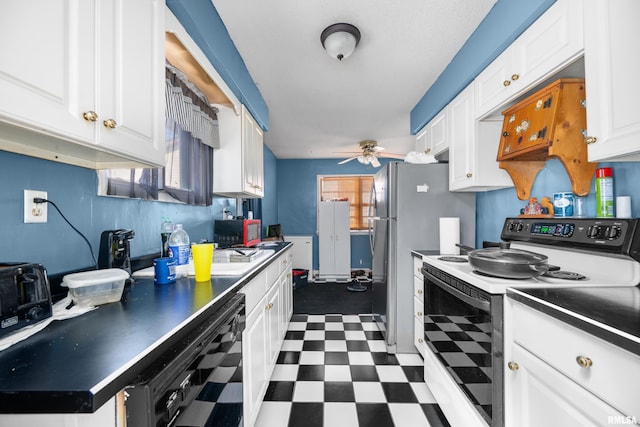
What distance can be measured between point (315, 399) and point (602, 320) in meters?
1.60

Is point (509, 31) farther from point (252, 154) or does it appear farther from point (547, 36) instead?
point (252, 154)

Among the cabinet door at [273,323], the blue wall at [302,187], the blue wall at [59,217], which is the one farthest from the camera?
the blue wall at [302,187]

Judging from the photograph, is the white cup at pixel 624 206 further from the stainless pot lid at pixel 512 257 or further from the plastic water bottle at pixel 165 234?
the plastic water bottle at pixel 165 234

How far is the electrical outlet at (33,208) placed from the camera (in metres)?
0.96

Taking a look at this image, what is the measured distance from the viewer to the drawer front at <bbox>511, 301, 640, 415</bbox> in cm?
66

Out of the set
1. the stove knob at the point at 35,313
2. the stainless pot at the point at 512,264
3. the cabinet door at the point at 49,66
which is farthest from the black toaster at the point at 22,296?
the stainless pot at the point at 512,264

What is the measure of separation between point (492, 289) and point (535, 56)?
118cm

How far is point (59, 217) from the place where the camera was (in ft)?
3.56

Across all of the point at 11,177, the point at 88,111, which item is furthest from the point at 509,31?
the point at 11,177

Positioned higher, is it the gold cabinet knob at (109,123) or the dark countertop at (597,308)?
the gold cabinet knob at (109,123)

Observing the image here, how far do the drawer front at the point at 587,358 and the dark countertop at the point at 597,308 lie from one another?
0.03 m

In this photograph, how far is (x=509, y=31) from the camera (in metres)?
1.53

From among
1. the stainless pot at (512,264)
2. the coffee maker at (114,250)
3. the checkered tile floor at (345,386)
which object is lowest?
the checkered tile floor at (345,386)

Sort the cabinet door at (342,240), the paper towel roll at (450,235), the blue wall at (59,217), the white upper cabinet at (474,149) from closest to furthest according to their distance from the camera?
the blue wall at (59,217), the white upper cabinet at (474,149), the paper towel roll at (450,235), the cabinet door at (342,240)
